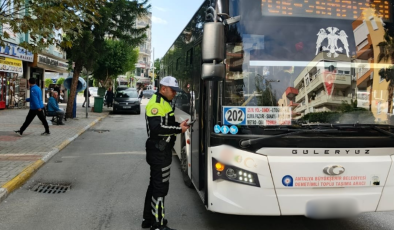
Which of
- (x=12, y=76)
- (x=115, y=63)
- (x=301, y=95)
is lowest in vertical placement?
(x=301, y=95)

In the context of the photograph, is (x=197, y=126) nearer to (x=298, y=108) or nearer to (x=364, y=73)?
(x=298, y=108)

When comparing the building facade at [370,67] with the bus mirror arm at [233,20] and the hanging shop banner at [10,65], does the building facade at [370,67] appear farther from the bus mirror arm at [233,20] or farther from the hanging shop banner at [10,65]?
the hanging shop banner at [10,65]

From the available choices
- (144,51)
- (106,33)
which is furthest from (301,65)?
(144,51)

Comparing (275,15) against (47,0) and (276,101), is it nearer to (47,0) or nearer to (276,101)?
(276,101)

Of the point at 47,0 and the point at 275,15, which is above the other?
the point at 47,0

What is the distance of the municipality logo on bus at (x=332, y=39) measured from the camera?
13.0 feet

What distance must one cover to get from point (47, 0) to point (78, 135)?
6.10 metres

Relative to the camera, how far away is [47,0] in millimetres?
8438

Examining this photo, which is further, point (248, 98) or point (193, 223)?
point (193, 223)

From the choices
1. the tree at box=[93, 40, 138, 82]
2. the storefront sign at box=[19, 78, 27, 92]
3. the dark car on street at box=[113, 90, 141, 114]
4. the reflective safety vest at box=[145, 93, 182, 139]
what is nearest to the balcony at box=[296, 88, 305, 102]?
the reflective safety vest at box=[145, 93, 182, 139]

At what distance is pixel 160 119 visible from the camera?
422cm

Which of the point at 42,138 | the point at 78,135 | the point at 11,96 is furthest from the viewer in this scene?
the point at 11,96

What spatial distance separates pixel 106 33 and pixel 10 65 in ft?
18.6

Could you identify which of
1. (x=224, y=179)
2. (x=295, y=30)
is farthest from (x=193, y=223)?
(x=295, y=30)
